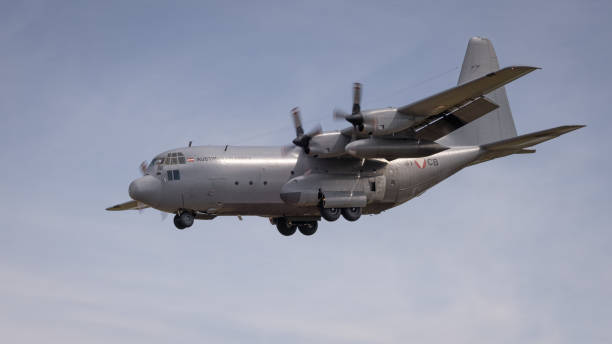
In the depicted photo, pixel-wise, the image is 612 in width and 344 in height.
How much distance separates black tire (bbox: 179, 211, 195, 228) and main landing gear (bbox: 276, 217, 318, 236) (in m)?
4.10

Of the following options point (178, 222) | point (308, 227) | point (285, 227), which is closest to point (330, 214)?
point (308, 227)

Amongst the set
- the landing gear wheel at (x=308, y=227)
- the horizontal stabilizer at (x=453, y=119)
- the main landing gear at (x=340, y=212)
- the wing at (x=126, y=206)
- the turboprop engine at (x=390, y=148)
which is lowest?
the landing gear wheel at (x=308, y=227)

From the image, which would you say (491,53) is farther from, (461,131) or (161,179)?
(161,179)

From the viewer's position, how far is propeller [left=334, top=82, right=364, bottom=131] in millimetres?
25500

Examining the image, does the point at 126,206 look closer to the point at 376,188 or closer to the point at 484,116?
the point at 376,188

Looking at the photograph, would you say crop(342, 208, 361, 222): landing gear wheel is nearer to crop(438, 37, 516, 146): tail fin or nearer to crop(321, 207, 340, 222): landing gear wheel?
crop(321, 207, 340, 222): landing gear wheel

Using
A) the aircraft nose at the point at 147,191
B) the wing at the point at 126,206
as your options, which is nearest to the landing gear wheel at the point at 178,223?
the aircraft nose at the point at 147,191

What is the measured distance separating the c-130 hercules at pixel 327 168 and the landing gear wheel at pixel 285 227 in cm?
4

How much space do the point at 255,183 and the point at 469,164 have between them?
8957 millimetres

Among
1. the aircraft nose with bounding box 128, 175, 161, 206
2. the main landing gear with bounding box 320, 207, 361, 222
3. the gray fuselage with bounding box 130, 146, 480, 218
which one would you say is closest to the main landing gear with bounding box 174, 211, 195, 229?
the gray fuselage with bounding box 130, 146, 480, 218

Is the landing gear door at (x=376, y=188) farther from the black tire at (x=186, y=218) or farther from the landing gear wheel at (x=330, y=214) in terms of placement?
the black tire at (x=186, y=218)

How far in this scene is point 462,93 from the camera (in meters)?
24.7

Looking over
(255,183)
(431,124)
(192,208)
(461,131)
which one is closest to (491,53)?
(461,131)

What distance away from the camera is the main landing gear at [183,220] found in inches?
1035
